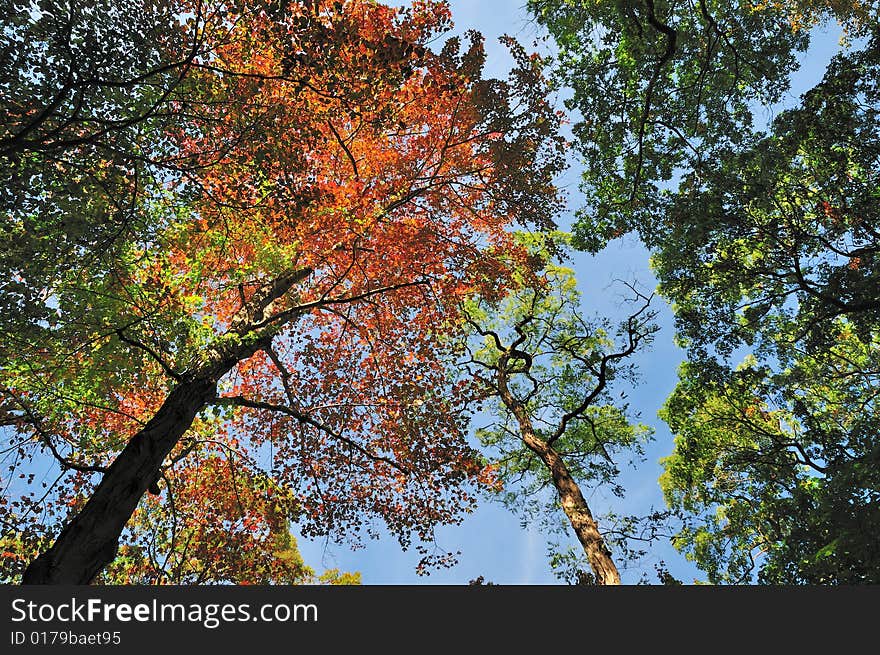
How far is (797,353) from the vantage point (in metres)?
10.4

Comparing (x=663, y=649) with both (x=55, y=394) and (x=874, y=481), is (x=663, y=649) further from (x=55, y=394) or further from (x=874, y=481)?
(x=55, y=394)

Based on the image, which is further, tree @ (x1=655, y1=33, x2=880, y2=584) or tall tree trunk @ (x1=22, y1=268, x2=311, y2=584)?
tree @ (x1=655, y1=33, x2=880, y2=584)

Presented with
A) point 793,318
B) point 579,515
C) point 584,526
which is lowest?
point 584,526

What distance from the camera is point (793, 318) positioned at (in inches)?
396

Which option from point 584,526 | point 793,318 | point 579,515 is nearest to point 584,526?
point 584,526

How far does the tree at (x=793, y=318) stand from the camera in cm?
757

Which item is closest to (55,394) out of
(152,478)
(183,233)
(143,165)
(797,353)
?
(152,478)

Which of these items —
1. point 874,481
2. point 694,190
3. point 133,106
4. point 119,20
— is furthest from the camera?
point 694,190

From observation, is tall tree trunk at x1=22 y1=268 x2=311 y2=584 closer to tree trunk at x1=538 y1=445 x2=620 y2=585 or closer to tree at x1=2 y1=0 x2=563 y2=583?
tree at x1=2 y1=0 x2=563 y2=583

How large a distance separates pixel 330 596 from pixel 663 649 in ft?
7.61

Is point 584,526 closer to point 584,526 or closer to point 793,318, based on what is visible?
point 584,526

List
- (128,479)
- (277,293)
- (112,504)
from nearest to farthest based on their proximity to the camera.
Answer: (112,504), (128,479), (277,293)

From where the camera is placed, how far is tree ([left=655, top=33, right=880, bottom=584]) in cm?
757

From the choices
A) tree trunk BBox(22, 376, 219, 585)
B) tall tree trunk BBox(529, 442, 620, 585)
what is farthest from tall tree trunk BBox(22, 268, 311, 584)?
tall tree trunk BBox(529, 442, 620, 585)
